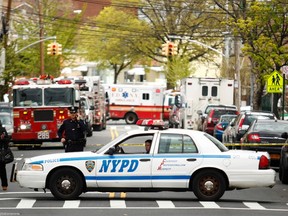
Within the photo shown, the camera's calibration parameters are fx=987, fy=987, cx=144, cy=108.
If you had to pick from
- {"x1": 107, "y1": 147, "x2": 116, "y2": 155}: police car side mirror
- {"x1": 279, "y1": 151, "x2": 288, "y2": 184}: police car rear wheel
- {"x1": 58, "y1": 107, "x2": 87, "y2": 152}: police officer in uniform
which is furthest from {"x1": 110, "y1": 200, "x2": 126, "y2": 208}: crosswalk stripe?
{"x1": 279, "y1": 151, "x2": 288, "y2": 184}: police car rear wheel

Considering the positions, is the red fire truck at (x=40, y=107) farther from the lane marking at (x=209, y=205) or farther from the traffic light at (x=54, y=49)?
the traffic light at (x=54, y=49)

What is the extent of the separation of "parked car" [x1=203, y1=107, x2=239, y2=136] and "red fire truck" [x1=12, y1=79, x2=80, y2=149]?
30.1 feet

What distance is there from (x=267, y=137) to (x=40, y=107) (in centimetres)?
1268

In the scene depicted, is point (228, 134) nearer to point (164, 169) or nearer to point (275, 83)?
point (275, 83)

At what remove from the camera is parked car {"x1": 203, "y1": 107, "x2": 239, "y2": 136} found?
4497 centimetres

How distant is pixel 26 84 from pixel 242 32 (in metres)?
12.0

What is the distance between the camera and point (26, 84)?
122 feet

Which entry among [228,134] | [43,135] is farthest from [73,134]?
[43,135]

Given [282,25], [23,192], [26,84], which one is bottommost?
[23,192]

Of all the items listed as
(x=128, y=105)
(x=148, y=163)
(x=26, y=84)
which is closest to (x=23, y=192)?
(x=148, y=163)

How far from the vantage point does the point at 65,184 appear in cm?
1852

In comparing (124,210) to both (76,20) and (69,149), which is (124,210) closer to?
(69,149)

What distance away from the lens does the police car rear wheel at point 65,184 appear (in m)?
18.5

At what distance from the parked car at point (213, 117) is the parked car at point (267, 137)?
16.7m
